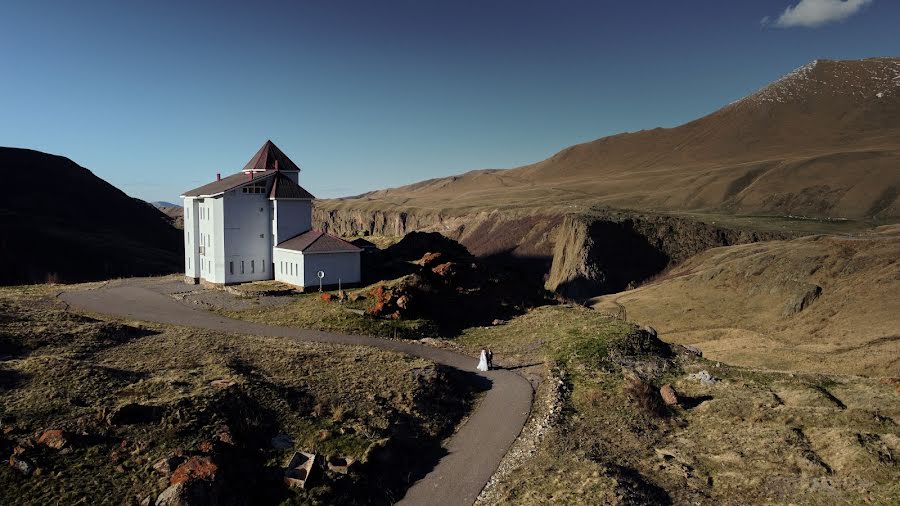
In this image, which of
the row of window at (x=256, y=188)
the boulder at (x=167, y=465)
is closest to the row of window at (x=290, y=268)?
the row of window at (x=256, y=188)

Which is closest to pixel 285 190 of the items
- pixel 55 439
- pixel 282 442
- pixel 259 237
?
pixel 259 237

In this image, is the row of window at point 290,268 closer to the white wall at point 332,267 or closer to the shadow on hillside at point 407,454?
the white wall at point 332,267

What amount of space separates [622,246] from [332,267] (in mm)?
43918

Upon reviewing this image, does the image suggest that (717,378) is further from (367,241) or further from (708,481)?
(367,241)

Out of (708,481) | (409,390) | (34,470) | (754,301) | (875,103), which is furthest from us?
(875,103)

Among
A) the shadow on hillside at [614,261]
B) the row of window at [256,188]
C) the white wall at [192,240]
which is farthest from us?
the shadow on hillside at [614,261]

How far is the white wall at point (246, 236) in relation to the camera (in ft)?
128

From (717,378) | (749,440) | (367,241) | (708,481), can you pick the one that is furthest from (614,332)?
(367,241)

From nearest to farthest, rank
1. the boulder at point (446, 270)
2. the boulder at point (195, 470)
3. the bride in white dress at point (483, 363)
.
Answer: the boulder at point (195, 470), the bride in white dress at point (483, 363), the boulder at point (446, 270)

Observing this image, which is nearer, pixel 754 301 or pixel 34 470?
pixel 34 470

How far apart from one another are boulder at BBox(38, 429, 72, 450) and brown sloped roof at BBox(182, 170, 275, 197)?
1037 inches

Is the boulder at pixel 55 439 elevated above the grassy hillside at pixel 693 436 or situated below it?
above

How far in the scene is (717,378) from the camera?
71.1 feet

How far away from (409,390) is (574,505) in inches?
312
